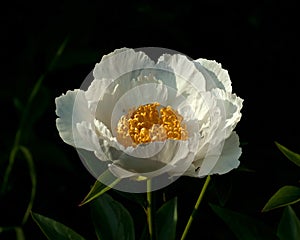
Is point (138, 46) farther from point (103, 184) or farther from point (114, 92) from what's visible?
point (103, 184)

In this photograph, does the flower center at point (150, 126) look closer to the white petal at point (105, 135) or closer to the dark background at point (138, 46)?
the white petal at point (105, 135)

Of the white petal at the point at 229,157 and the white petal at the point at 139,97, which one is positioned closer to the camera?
the white petal at the point at 229,157

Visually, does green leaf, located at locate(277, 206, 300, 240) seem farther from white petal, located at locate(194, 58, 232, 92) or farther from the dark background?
the dark background

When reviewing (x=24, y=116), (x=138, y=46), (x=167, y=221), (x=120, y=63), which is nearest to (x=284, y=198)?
(x=167, y=221)

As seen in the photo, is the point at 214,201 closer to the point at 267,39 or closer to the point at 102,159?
the point at 102,159

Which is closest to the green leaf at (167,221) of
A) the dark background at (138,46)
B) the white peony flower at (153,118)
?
the white peony flower at (153,118)
